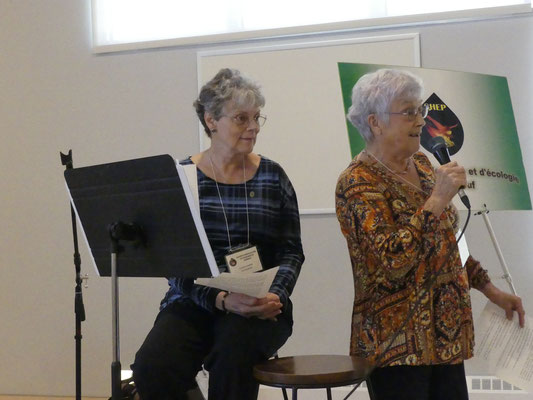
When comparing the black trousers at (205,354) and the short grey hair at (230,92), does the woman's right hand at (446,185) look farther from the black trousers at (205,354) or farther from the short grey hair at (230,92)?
the short grey hair at (230,92)

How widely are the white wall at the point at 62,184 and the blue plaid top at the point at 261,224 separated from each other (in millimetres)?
1413

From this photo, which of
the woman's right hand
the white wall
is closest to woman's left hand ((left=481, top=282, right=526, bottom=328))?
the woman's right hand

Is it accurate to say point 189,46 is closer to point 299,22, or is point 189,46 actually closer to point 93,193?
point 299,22

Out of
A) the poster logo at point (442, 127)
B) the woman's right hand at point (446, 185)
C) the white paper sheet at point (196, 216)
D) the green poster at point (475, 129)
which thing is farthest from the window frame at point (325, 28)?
the white paper sheet at point (196, 216)

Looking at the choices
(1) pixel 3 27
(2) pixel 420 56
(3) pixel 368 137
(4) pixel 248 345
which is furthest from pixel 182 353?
(1) pixel 3 27

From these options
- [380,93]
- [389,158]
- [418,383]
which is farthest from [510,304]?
[380,93]

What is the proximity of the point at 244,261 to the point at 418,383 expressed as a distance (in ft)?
2.17

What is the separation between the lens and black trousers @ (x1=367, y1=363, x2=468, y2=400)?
1.97 metres

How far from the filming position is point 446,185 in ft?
6.26

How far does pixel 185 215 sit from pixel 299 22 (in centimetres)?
233

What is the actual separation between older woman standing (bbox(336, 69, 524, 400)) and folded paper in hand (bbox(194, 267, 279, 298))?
0.89 feet

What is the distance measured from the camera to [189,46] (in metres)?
4.04

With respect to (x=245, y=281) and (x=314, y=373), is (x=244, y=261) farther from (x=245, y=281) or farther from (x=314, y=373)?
(x=314, y=373)

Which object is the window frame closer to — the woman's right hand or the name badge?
the name badge
